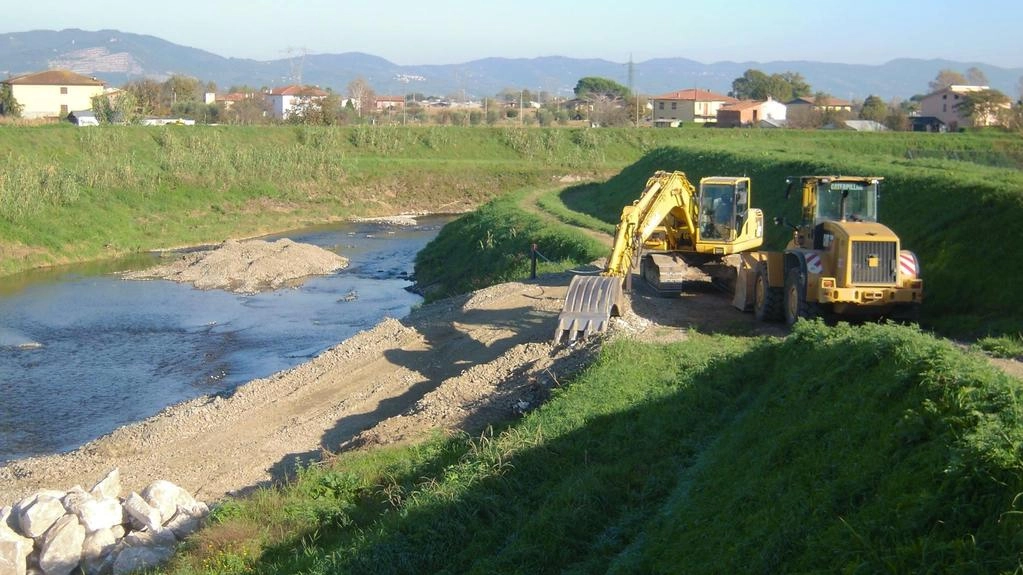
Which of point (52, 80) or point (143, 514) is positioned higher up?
point (52, 80)

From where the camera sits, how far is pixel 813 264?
59.3ft

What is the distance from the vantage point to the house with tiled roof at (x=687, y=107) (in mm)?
116312

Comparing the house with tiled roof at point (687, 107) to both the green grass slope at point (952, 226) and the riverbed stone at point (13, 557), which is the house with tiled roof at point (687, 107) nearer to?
the green grass slope at point (952, 226)

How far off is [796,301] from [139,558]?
1186cm

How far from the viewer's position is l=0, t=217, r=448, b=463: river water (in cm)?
2195

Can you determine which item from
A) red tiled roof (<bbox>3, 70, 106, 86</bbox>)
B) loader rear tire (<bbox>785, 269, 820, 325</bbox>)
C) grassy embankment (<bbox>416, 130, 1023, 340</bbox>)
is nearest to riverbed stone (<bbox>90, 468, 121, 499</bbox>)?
loader rear tire (<bbox>785, 269, 820, 325</bbox>)

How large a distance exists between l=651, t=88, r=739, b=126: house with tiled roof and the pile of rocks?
10598 centimetres

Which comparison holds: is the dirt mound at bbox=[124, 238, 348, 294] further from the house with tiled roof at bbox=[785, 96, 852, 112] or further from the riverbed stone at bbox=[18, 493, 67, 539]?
the house with tiled roof at bbox=[785, 96, 852, 112]

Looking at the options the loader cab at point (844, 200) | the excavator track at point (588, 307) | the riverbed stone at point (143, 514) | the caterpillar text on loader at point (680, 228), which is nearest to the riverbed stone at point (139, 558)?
the riverbed stone at point (143, 514)

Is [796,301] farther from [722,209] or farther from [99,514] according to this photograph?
[99,514]

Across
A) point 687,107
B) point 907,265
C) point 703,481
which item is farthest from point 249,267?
point 687,107

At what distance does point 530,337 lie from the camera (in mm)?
19484

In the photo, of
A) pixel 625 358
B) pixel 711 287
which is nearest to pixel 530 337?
pixel 625 358

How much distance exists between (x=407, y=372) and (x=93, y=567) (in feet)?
26.5
